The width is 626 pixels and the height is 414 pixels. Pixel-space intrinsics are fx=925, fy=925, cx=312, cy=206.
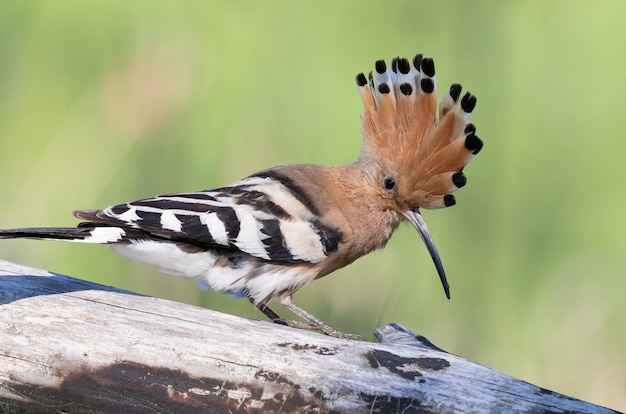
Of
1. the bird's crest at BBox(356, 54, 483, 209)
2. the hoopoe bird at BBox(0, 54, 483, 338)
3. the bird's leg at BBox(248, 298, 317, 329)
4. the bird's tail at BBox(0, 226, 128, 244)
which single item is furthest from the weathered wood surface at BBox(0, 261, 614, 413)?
the bird's crest at BBox(356, 54, 483, 209)

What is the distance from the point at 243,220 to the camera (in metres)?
1.93

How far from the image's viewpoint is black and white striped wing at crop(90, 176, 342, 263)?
6.07 ft

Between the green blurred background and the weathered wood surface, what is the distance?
64 centimetres

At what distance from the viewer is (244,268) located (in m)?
1.97

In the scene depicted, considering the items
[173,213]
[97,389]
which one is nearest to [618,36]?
[173,213]

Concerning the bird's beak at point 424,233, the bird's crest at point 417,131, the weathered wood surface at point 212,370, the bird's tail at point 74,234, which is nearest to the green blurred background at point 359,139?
the bird's beak at point 424,233

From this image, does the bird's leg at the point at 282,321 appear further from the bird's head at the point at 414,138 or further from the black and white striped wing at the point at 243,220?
the bird's head at the point at 414,138

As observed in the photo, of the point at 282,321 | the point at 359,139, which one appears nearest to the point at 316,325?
the point at 282,321

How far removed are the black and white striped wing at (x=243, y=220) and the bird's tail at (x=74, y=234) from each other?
0.02m

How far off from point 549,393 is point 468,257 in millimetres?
941

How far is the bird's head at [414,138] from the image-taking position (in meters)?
1.98

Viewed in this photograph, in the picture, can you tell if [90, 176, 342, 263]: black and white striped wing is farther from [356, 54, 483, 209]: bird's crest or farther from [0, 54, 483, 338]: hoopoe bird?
[356, 54, 483, 209]: bird's crest

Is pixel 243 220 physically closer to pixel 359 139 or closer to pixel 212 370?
pixel 212 370

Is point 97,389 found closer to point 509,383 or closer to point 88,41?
point 509,383
